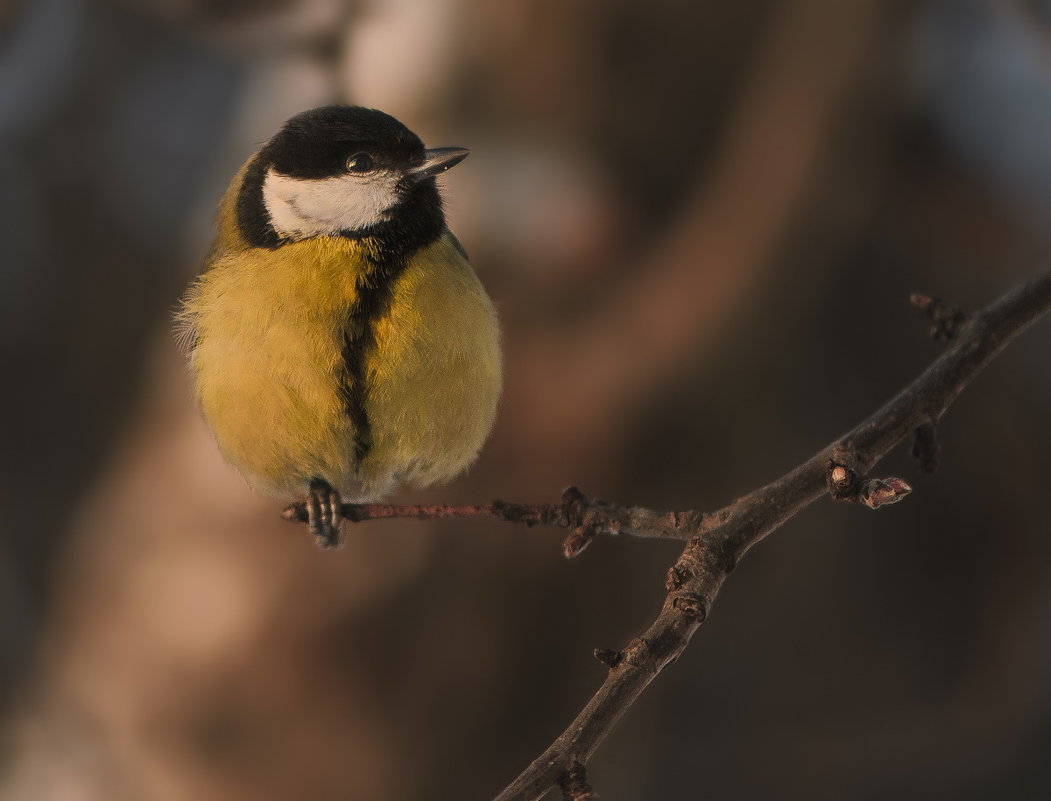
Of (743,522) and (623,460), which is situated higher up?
(623,460)

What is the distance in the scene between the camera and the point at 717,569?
3.74 ft

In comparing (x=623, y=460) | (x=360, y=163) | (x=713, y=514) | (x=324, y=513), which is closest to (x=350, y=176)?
(x=360, y=163)

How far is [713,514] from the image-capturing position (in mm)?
1205

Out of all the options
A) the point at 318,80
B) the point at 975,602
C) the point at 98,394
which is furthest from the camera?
the point at 98,394

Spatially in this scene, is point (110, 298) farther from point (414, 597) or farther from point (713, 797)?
point (713, 797)

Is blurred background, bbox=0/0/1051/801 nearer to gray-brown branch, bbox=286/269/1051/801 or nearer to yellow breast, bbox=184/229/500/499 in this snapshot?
yellow breast, bbox=184/229/500/499

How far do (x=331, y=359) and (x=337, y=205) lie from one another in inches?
11.0

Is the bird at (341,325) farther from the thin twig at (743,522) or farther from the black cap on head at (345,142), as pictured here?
the thin twig at (743,522)

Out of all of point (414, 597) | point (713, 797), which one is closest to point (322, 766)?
point (414, 597)

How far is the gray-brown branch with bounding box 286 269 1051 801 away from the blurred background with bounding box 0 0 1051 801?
5.39ft

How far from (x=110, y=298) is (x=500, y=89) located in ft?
6.59

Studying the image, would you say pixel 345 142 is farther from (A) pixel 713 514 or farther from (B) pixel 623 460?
(B) pixel 623 460

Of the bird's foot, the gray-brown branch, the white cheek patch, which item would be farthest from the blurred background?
the gray-brown branch

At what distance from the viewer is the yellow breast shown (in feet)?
5.16
